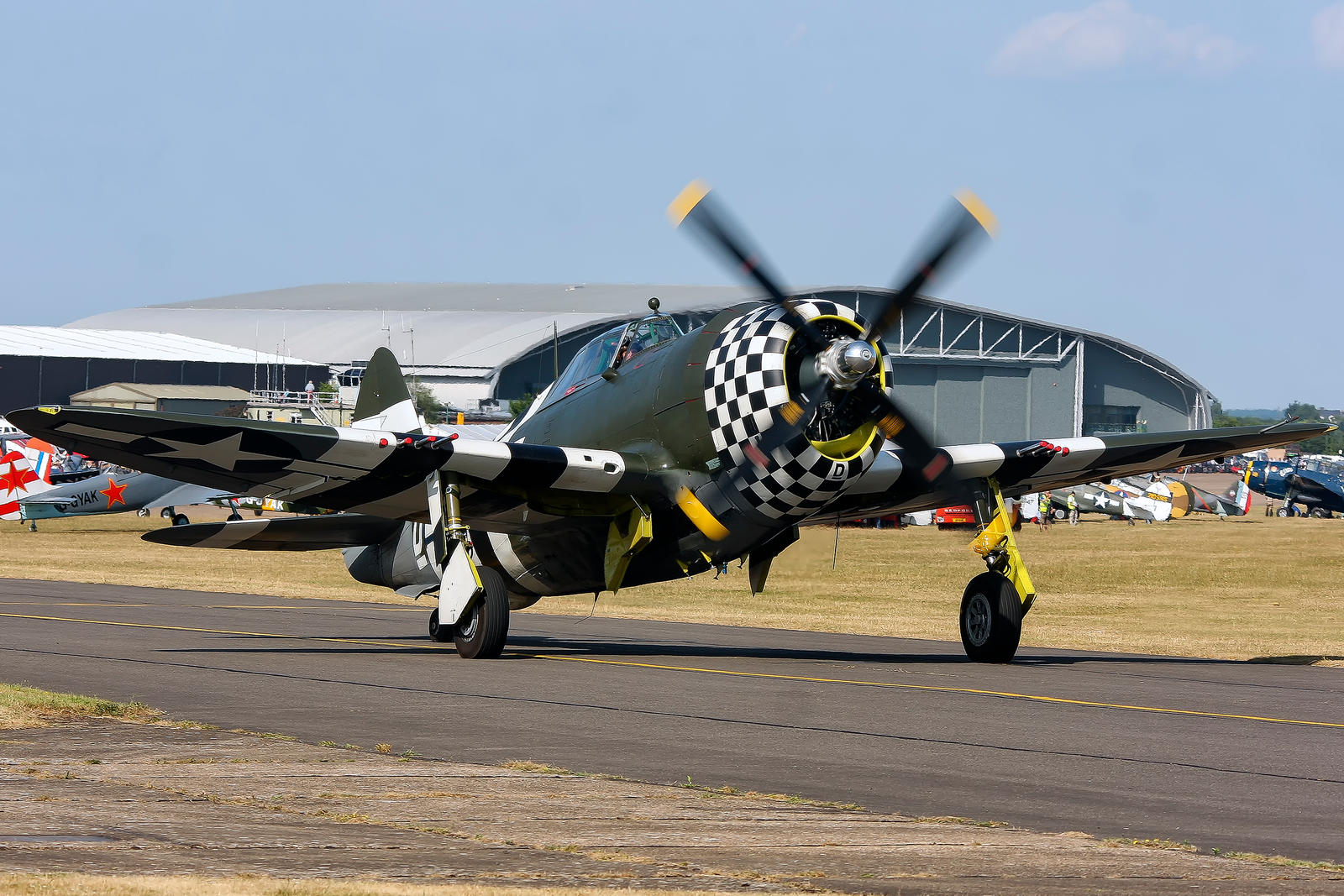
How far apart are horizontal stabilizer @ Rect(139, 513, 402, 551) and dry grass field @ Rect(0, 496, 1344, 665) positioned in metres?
6.21

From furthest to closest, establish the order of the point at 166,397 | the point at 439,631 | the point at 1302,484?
the point at 166,397, the point at 1302,484, the point at 439,631

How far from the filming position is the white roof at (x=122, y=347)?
127 meters

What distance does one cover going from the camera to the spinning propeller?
1564 cm

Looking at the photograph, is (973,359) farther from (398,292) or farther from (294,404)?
(398,292)

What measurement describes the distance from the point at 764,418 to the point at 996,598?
376 centimetres

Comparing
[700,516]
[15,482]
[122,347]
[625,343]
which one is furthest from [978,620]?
[122,347]

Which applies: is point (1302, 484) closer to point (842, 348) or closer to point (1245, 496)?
point (1245, 496)

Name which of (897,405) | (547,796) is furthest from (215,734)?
(897,405)

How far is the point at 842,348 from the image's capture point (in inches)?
613

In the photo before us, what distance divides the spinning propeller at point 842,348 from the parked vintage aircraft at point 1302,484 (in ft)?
237

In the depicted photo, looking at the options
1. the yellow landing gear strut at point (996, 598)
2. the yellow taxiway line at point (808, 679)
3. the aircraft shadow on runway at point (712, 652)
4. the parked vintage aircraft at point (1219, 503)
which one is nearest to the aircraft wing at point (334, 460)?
the yellow taxiway line at point (808, 679)

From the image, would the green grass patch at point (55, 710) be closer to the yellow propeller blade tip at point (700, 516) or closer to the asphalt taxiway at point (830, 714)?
the asphalt taxiway at point (830, 714)

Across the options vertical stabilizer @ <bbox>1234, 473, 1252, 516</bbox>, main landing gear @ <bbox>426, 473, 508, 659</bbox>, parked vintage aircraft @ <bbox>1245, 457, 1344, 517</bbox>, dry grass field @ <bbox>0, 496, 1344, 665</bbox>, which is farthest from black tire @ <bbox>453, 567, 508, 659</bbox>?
vertical stabilizer @ <bbox>1234, 473, 1252, 516</bbox>

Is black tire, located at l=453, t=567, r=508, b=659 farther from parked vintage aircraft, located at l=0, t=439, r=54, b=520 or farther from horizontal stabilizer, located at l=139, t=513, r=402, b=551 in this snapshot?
parked vintage aircraft, located at l=0, t=439, r=54, b=520
